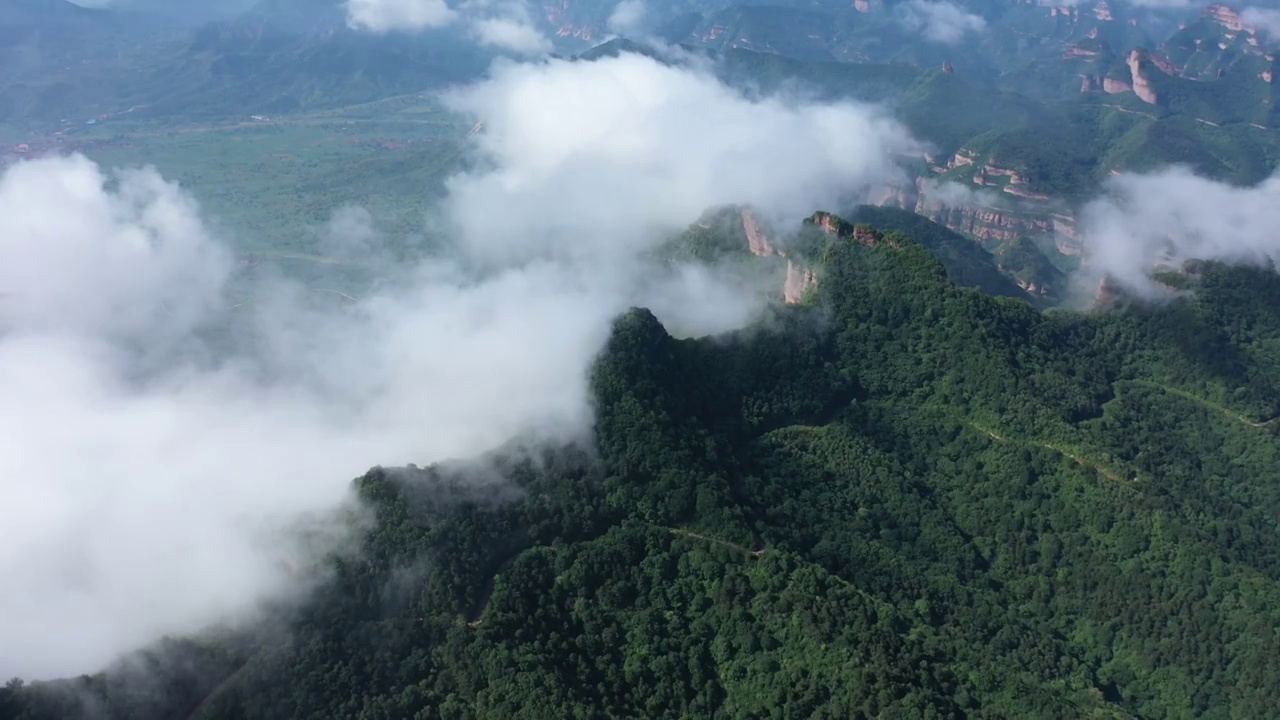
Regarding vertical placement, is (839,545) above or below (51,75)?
below

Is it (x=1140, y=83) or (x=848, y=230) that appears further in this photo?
(x=1140, y=83)

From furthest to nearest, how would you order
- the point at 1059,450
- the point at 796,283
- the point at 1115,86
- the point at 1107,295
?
1. the point at 1115,86
2. the point at 1107,295
3. the point at 796,283
4. the point at 1059,450

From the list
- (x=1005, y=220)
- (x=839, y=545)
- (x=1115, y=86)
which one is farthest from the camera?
(x=1115, y=86)

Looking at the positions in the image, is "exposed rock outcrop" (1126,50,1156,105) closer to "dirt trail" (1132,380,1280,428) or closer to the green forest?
the green forest

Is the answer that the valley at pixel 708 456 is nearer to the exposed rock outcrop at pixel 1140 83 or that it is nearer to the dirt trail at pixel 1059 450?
the dirt trail at pixel 1059 450

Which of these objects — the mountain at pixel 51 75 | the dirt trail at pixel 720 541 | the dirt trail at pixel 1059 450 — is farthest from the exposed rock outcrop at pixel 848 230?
the mountain at pixel 51 75

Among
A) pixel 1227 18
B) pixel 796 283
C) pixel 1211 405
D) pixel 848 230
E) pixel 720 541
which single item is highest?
pixel 1227 18

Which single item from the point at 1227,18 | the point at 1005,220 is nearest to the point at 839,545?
the point at 1005,220

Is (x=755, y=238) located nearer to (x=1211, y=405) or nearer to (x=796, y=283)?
(x=796, y=283)

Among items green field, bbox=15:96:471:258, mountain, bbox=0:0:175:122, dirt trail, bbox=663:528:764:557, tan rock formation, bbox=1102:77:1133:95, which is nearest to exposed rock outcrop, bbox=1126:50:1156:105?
tan rock formation, bbox=1102:77:1133:95

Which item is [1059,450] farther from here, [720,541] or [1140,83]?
[1140,83]

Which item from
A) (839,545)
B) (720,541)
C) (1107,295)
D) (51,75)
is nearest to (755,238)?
(1107,295)
